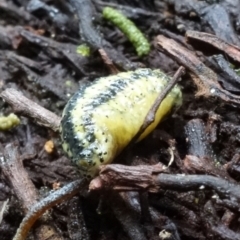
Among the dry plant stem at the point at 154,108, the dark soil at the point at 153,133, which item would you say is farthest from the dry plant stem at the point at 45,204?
the dry plant stem at the point at 154,108

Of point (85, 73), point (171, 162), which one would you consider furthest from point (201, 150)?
point (85, 73)

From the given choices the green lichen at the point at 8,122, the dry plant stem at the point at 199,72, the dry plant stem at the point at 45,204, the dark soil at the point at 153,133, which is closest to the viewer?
the dark soil at the point at 153,133

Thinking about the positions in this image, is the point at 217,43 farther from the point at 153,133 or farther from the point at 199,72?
the point at 153,133

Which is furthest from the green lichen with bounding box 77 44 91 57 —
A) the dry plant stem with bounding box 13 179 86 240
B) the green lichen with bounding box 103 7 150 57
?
the dry plant stem with bounding box 13 179 86 240

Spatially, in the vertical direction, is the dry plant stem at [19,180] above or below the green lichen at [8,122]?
below

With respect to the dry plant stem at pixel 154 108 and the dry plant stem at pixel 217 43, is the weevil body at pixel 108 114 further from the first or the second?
the dry plant stem at pixel 217 43

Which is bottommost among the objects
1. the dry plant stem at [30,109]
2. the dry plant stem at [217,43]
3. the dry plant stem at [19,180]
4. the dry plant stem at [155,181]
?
the dry plant stem at [19,180]
